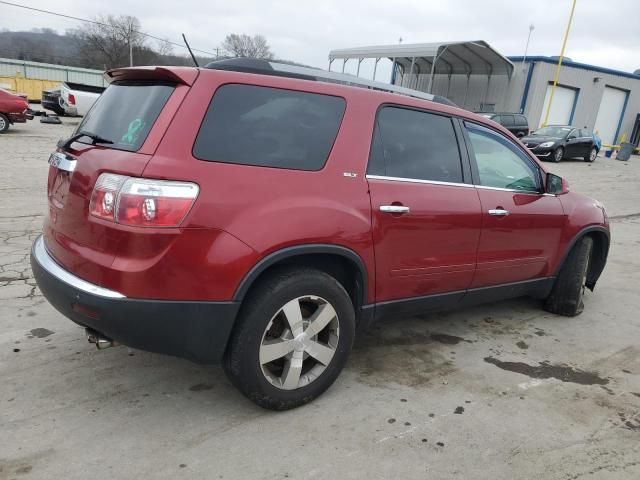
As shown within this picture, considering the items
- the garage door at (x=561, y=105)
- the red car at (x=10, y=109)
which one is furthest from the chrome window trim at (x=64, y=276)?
the garage door at (x=561, y=105)

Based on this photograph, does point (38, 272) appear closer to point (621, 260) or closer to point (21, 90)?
point (621, 260)

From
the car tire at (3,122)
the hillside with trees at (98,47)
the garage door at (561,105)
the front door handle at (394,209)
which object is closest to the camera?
the front door handle at (394,209)

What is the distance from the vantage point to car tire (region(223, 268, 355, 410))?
2527 mm

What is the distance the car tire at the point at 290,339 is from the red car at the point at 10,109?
49.3 feet

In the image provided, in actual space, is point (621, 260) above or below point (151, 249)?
below

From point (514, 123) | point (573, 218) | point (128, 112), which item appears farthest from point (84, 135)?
point (514, 123)

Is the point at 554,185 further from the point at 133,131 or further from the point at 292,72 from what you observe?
the point at 133,131

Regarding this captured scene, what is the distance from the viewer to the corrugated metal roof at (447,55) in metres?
27.5

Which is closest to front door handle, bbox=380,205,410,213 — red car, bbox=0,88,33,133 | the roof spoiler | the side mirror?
the roof spoiler

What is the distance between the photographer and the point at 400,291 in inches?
126

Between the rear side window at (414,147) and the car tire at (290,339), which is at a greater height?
the rear side window at (414,147)

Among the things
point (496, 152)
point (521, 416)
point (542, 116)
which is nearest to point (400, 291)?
point (521, 416)

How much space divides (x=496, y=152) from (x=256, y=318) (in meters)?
2.38

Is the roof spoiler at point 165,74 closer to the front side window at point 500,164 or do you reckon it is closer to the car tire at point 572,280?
the front side window at point 500,164
